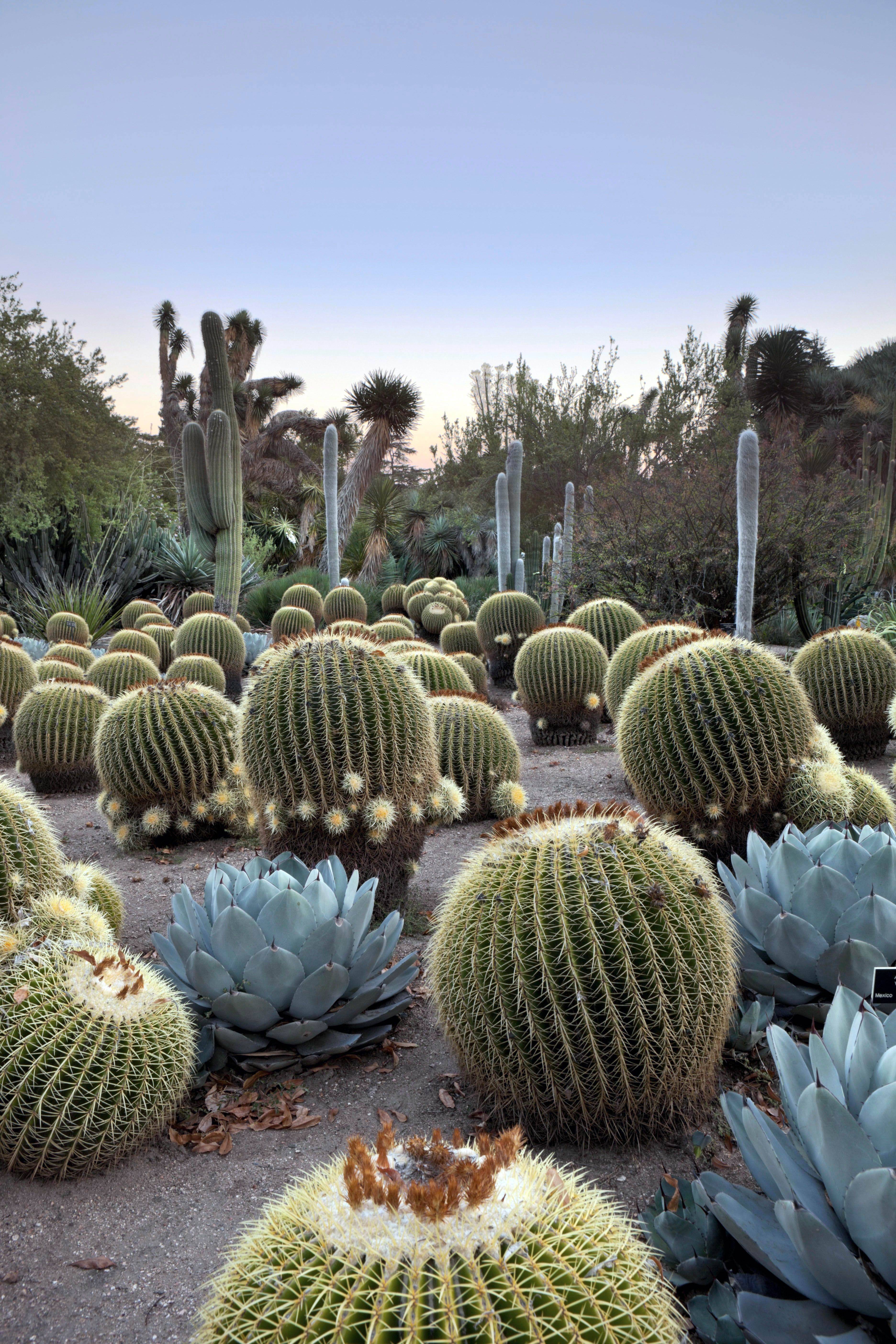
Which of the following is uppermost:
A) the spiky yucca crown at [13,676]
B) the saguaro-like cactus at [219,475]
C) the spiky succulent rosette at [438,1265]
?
the saguaro-like cactus at [219,475]

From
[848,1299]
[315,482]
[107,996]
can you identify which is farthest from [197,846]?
[315,482]

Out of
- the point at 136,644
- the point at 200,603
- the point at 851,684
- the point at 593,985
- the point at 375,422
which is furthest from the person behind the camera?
the point at 375,422

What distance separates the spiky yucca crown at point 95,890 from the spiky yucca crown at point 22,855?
0.09 metres

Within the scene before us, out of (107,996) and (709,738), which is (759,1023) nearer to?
(709,738)

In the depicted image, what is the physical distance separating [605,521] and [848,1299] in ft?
43.4

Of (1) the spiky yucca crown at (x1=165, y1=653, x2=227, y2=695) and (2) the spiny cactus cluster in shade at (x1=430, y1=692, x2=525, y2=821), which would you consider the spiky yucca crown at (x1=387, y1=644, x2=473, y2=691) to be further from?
(1) the spiky yucca crown at (x1=165, y1=653, x2=227, y2=695)

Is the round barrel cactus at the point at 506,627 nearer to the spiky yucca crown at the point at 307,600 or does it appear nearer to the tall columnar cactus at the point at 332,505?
the spiky yucca crown at the point at 307,600

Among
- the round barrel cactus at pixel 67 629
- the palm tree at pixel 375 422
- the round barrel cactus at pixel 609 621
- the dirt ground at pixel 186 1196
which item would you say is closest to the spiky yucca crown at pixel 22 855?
the dirt ground at pixel 186 1196

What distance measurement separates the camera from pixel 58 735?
7301 millimetres

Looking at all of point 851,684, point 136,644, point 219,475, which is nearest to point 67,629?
point 136,644

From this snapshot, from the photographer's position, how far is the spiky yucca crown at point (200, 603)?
50.9 feet

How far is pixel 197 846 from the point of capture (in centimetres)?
590

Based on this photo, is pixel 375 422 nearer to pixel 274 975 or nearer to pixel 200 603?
pixel 200 603

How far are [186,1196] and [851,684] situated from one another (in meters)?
6.17
